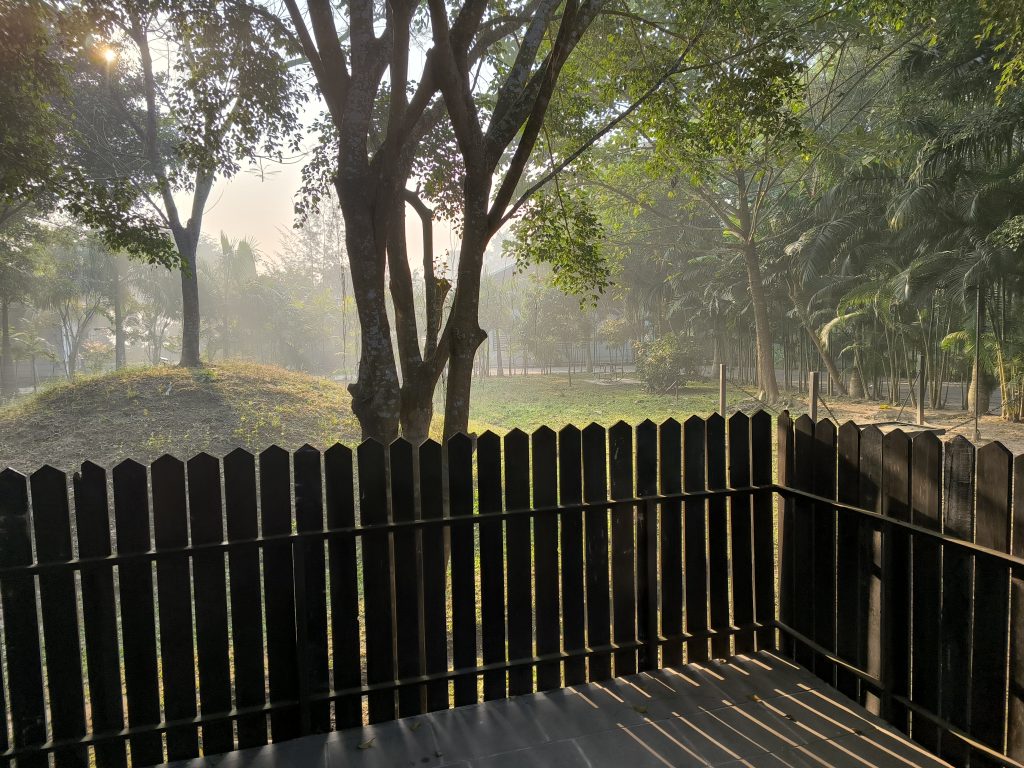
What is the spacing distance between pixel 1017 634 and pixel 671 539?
1640 mm

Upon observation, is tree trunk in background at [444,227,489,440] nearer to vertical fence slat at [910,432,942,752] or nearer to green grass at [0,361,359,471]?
vertical fence slat at [910,432,942,752]

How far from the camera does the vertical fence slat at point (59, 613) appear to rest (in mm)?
2760

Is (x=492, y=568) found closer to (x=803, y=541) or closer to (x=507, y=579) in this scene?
(x=507, y=579)

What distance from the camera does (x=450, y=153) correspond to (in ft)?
27.6

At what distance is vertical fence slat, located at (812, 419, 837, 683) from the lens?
137 inches

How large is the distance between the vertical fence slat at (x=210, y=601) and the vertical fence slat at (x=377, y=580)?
69 cm

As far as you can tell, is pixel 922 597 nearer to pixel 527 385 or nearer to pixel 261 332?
pixel 527 385

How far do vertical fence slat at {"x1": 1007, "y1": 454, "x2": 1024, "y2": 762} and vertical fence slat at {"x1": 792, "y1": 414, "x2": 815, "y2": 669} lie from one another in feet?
3.74

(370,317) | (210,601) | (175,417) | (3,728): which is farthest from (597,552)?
(175,417)

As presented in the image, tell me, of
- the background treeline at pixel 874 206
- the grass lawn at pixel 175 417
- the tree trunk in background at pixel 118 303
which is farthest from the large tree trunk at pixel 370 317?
the tree trunk in background at pixel 118 303

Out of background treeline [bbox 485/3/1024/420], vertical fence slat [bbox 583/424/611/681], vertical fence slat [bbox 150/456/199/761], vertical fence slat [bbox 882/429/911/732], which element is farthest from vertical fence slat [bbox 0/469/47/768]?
background treeline [bbox 485/3/1024/420]

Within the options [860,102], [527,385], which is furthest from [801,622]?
[527,385]

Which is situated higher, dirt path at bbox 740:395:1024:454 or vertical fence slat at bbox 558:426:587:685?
vertical fence slat at bbox 558:426:587:685

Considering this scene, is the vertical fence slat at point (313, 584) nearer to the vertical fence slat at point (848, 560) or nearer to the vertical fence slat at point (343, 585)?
the vertical fence slat at point (343, 585)
